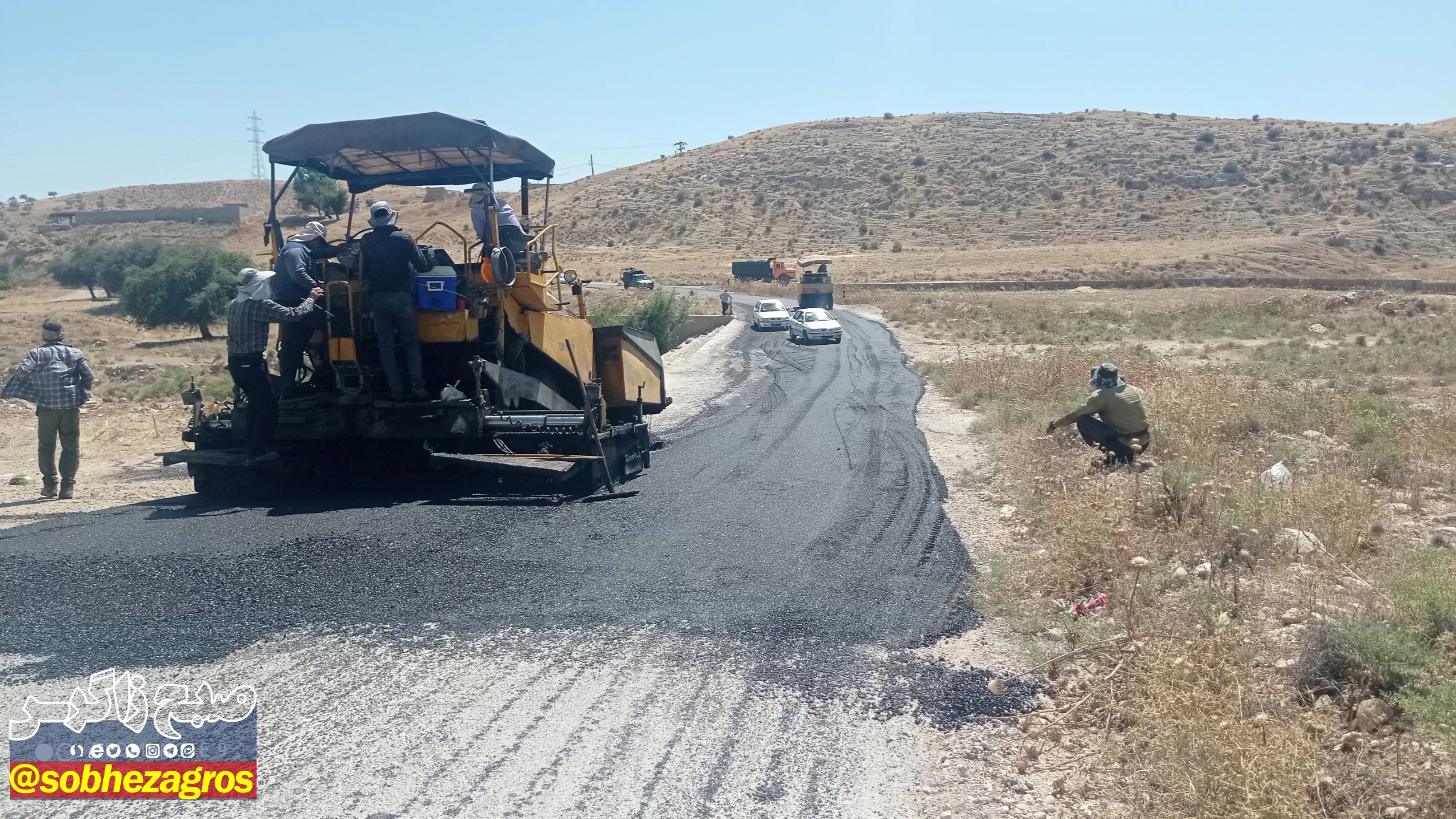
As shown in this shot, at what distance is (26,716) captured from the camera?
190 inches

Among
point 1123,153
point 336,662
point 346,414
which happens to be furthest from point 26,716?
point 1123,153

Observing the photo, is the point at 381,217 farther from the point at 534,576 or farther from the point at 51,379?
the point at 51,379

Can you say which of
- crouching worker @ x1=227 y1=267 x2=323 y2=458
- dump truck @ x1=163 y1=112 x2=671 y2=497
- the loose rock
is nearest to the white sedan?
dump truck @ x1=163 y1=112 x2=671 y2=497

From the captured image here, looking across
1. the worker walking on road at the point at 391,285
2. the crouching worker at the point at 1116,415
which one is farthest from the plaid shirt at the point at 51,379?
the crouching worker at the point at 1116,415

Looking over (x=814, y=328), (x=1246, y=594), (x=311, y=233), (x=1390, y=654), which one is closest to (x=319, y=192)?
(x=814, y=328)

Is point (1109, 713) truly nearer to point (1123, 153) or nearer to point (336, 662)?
point (336, 662)

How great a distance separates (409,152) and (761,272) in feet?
196

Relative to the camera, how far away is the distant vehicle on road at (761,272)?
222ft

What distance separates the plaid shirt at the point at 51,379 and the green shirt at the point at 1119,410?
9.42 m

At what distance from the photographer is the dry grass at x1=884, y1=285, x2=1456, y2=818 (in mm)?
4148

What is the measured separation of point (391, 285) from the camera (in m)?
8.64

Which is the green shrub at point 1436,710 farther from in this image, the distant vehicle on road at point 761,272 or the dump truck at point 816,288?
the distant vehicle on road at point 761,272

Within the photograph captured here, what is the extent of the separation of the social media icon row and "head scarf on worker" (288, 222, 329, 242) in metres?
5.25

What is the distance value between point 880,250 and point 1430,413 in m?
73.2
